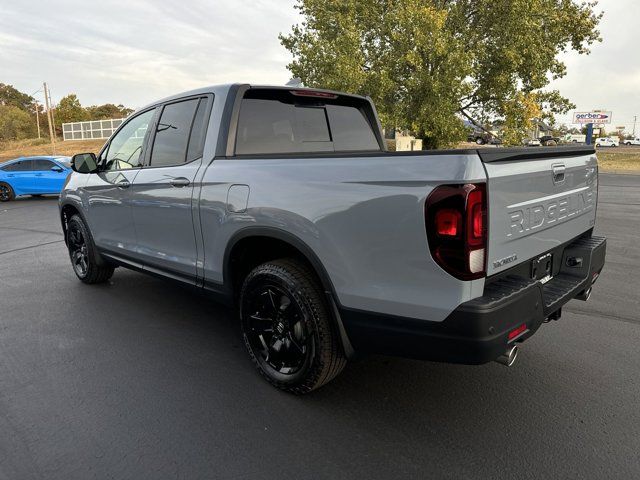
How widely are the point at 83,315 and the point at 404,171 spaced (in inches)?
139

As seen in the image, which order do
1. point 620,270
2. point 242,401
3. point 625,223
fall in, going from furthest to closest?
1. point 625,223
2. point 620,270
3. point 242,401

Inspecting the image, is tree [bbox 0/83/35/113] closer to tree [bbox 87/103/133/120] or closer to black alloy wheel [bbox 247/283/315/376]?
tree [bbox 87/103/133/120]

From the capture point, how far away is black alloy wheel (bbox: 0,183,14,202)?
15430 mm

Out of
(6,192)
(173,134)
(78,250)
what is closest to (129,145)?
(173,134)

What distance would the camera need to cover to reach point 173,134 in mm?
3701

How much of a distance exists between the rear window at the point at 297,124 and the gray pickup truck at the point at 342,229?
10 millimetres

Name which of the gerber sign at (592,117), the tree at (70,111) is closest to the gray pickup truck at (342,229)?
the gerber sign at (592,117)

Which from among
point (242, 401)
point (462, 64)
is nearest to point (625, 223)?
point (242, 401)

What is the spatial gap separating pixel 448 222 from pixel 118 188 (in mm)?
3245

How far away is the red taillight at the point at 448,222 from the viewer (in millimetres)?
1994

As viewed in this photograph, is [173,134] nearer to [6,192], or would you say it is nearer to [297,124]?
[297,124]

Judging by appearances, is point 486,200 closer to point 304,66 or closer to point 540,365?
point 540,365

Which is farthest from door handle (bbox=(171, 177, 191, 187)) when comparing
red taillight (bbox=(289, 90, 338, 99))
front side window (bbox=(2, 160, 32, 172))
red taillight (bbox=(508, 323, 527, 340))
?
front side window (bbox=(2, 160, 32, 172))

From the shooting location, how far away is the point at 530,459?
225cm
